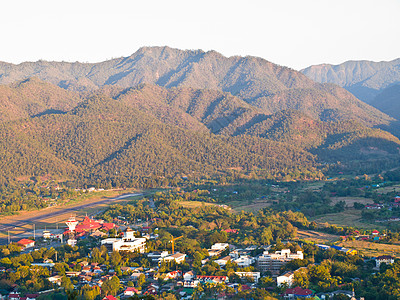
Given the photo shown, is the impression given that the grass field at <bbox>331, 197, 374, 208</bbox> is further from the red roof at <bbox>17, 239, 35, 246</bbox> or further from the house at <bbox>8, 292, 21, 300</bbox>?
the house at <bbox>8, 292, 21, 300</bbox>

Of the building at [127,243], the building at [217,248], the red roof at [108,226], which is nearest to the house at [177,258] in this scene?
the building at [217,248]

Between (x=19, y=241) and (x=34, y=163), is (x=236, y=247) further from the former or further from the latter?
(x=34, y=163)

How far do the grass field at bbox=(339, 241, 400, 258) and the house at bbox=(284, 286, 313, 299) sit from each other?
46.3 ft

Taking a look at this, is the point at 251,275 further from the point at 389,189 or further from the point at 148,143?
the point at 148,143

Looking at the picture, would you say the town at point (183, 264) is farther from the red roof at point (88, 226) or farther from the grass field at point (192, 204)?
the grass field at point (192, 204)

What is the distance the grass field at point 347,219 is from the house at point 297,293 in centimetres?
2989

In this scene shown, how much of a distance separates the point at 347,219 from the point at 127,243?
102ft

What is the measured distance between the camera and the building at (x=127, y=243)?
55156 mm

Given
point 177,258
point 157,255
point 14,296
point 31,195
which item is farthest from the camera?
point 31,195

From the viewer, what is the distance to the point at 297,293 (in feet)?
133

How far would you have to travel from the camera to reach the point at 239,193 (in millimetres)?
101250

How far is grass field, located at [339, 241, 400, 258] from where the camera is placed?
54456mm

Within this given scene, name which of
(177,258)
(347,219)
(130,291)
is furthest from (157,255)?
(347,219)

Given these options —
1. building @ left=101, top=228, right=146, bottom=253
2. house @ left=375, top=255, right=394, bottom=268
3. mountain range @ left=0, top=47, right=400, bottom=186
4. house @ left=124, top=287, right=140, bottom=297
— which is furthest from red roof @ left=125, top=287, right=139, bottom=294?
mountain range @ left=0, top=47, right=400, bottom=186
